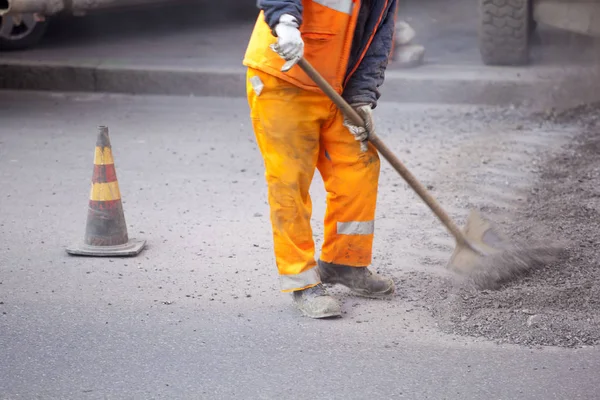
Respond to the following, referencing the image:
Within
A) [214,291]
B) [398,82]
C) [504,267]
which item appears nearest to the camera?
[504,267]

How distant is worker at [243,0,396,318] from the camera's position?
11.5ft

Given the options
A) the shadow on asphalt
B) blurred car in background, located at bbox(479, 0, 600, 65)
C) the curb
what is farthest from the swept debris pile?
the shadow on asphalt

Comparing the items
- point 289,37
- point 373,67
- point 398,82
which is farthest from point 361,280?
point 398,82

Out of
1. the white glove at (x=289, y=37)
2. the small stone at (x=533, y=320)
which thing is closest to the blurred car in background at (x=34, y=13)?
the white glove at (x=289, y=37)

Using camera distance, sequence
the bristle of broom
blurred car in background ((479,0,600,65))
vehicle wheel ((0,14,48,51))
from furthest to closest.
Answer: vehicle wheel ((0,14,48,51)) → blurred car in background ((479,0,600,65)) → the bristle of broom

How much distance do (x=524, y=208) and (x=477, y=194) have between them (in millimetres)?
389

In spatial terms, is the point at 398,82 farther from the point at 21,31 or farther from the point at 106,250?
the point at 106,250

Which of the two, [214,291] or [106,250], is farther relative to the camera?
[106,250]

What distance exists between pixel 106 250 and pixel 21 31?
17.3 feet

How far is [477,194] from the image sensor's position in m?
5.34

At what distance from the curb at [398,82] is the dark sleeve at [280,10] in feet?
14.9

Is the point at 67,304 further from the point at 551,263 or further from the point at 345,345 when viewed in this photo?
the point at 551,263

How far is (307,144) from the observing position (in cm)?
362

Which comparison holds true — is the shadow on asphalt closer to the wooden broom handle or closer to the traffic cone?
the traffic cone
